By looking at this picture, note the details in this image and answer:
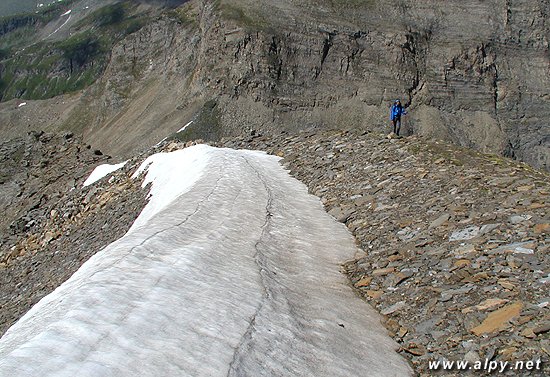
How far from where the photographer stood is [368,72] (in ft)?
261

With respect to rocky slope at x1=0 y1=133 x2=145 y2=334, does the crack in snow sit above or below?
above

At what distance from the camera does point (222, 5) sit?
83188 millimetres

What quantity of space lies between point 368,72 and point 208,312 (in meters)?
75.2

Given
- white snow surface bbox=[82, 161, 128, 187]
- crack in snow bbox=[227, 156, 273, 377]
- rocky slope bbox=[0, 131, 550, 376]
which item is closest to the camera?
crack in snow bbox=[227, 156, 273, 377]

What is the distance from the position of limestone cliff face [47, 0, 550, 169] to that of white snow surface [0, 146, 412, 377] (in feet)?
185

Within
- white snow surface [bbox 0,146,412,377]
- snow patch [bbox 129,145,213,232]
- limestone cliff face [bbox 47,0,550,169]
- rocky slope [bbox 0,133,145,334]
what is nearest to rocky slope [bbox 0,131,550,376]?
rocky slope [bbox 0,133,145,334]

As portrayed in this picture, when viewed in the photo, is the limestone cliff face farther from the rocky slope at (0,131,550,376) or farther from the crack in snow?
the crack in snow

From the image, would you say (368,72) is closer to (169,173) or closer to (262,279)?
(169,173)

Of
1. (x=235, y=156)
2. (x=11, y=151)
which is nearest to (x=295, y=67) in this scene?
(x=11, y=151)

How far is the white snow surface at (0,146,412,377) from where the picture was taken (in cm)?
659

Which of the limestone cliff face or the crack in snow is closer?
the crack in snow

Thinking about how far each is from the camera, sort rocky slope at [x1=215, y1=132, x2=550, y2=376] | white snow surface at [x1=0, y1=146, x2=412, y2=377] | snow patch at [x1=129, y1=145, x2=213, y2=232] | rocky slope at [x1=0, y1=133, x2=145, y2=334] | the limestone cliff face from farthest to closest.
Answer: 1. the limestone cliff face
2. snow patch at [x1=129, y1=145, x2=213, y2=232]
3. rocky slope at [x1=0, y1=133, x2=145, y2=334]
4. rocky slope at [x1=215, y1=132, x2=550, y2=376]
5. white snow surface at [x1=0, y1=146, x2=412, y2=377]

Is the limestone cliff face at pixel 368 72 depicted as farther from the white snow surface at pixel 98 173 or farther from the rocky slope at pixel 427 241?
the rocky slope at pixel 427 241

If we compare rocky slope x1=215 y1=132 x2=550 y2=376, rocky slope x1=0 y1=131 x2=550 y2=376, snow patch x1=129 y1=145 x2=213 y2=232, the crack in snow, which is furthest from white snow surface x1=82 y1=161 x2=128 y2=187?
rocky slope x1=215 y1=132 x2=550 y2=376
